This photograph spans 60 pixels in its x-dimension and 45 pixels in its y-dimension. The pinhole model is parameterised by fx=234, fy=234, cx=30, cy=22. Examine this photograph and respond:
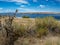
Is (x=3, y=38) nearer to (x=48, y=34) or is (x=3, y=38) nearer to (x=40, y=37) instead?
(x=40, y=37)

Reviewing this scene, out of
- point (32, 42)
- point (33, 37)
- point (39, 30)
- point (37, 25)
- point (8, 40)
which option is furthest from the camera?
point (37, 25)

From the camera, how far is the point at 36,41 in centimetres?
1752

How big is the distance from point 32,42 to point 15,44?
173 centimetres

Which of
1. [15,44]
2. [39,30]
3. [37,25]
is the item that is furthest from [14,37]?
[37,25]

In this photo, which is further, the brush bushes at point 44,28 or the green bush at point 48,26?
the green bush at point 48,26

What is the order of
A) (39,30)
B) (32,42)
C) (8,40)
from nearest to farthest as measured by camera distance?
(8,40) → (32,42) → (39,30)

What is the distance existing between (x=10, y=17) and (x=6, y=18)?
0.43m

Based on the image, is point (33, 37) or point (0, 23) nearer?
point (0, 23)

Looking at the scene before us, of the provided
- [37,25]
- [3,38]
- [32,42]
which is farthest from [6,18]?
[37,25]

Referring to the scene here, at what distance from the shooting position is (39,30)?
20.3m

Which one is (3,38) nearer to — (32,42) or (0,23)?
(0,23)

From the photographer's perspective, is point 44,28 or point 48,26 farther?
point 48,26

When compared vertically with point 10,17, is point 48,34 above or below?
below

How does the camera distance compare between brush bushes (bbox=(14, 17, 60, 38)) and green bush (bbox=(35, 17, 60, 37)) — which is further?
green bush (bbox=(35, 17, 60, 37))
